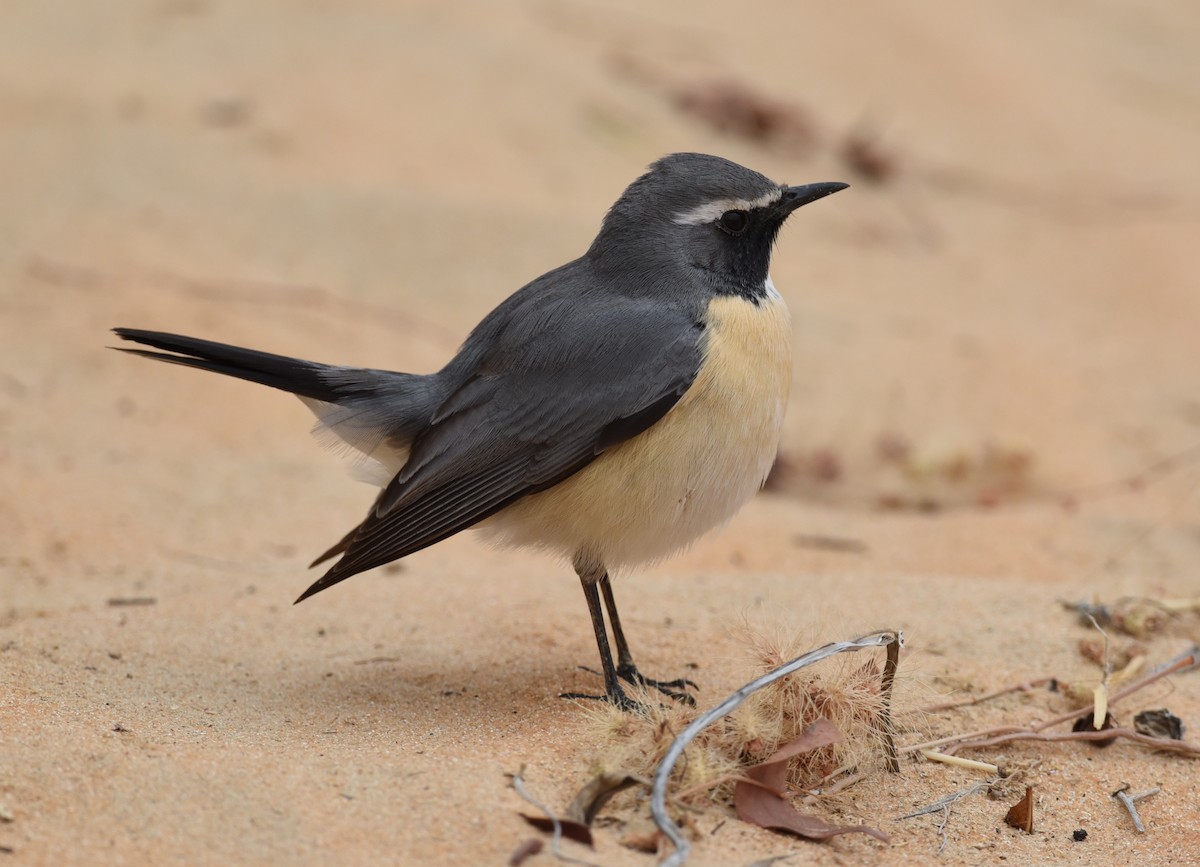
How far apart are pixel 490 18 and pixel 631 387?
8791mm

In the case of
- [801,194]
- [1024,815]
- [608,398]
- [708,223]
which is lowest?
[1024,815]

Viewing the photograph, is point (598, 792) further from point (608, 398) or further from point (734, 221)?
point (734, 221)

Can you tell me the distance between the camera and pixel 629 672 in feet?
14.6

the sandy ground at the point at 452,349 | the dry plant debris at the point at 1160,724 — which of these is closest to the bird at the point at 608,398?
the sandy ground at the point at 452,349

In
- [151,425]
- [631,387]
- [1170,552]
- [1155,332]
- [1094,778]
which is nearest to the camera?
[1094,778]

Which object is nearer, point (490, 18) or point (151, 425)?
point (151, 425)

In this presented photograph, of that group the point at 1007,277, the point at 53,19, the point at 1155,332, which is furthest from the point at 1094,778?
the point at 53,19

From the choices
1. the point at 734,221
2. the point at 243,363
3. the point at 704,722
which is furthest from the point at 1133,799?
the point at 243,363

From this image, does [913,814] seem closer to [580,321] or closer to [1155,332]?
[580,321]

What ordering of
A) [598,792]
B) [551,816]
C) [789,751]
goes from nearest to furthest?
[551,816]
[598,792]
[789,751]

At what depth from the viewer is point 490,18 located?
39.4 feet

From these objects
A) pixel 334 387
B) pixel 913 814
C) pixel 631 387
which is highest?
pixel 631 387

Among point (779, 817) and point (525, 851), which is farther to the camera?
point (779, 817)

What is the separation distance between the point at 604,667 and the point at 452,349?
387 cm
